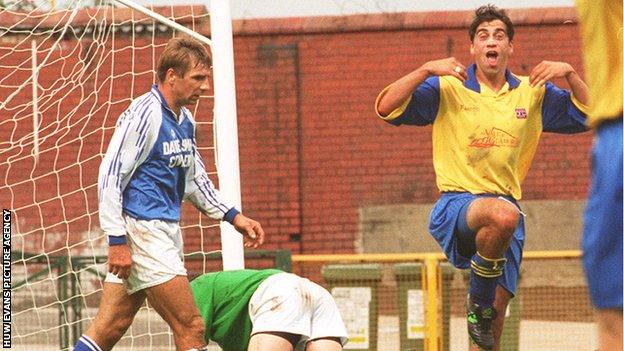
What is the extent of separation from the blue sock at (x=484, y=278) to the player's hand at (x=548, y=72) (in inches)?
37.5

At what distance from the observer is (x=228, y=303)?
655 centimetres

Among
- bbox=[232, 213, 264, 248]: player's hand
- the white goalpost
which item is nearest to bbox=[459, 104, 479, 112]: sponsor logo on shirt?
bbox=[232, 213, 264, 248]: player's hand

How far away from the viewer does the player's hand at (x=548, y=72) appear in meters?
7.11

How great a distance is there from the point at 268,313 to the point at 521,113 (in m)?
1.89

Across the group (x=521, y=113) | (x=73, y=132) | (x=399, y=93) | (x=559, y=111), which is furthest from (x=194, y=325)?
(x=73, y=132)

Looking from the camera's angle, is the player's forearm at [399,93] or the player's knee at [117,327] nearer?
the player's knee at [117,327]

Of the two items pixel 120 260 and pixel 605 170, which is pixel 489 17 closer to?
pixel 120 260

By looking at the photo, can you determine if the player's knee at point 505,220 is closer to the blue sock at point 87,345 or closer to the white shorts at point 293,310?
the white shorts at point 293,310

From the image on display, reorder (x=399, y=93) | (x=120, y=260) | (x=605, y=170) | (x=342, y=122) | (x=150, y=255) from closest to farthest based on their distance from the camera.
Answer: (x=605, y=170) → (x=120, y=260) → (x=150, y=255) → (x=399, y=93) → (x=342, y=122)

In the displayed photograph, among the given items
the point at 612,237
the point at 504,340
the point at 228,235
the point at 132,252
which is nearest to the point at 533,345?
the point at 504,340

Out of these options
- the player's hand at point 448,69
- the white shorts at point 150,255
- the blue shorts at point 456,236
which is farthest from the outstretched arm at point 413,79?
the white shorts at point 150,255

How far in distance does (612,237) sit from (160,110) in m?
3.60

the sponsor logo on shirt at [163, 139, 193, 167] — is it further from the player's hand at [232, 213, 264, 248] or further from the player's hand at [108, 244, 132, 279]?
the player's hand at [108, 244, 132, 279]

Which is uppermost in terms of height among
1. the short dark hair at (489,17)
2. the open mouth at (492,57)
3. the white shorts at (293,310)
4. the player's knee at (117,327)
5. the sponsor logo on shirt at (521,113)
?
the short dark hair at (489,17)
